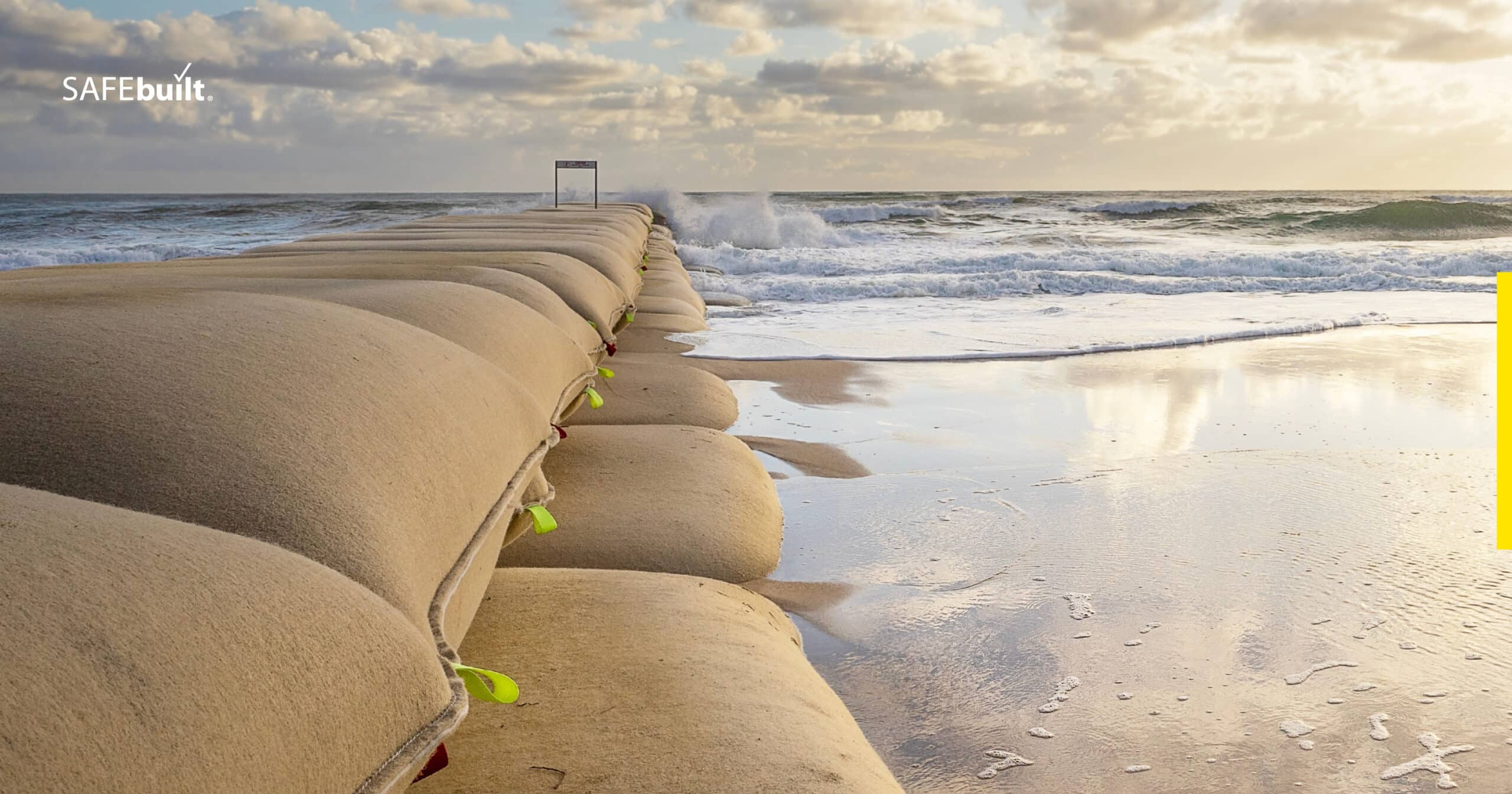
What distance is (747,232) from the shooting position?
1988 cm

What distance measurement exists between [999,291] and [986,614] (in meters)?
9.25

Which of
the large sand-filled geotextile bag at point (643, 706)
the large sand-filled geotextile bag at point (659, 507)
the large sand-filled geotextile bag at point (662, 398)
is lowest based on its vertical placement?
the large sand-filled geotextile bag at point (643, 706)

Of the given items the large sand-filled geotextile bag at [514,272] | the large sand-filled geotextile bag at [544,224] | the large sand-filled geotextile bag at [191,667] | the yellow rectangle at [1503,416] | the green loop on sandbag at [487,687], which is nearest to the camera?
the large sand-filled geotextile bag at [191,667]

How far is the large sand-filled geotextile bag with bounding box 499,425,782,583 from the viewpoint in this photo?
226cm

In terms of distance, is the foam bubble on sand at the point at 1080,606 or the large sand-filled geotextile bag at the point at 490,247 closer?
the foam bubble on sand at the point at 1080,606

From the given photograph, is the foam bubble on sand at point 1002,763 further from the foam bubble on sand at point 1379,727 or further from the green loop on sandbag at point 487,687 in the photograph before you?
the green loop on sandbag at point 487,687

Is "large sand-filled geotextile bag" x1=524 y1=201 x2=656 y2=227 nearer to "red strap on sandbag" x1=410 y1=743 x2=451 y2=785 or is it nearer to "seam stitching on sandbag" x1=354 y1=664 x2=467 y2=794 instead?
"red strap on sandbag" x1=410 y1=743 x2=451 y2=785

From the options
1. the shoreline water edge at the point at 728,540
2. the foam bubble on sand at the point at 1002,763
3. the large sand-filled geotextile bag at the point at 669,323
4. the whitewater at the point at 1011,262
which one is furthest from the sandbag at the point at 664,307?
the foam bubble on sand at the point at 1002,763

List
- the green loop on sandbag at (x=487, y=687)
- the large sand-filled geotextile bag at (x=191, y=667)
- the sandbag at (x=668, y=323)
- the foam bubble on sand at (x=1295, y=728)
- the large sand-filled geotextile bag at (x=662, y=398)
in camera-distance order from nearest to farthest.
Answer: the large sand-filled geotextile bag at (x=191, y=667), the green loop on sandbag at (x=487, y=687), the foam bubble on sand at (x=1295, y=728), the large sand-filled geotextile bag at (x=662, y=398), the sandbag at (x=668, y=323)

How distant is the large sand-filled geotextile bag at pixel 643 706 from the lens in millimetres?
1286

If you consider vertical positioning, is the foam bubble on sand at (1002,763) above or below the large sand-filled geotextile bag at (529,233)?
below

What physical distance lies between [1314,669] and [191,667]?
80.1 inches

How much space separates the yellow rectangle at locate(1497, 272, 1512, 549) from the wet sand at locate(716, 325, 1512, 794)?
0.14ft

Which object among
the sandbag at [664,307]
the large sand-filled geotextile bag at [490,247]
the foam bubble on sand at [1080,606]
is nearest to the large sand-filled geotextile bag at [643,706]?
the foam bubble on sand at [1080,606]
